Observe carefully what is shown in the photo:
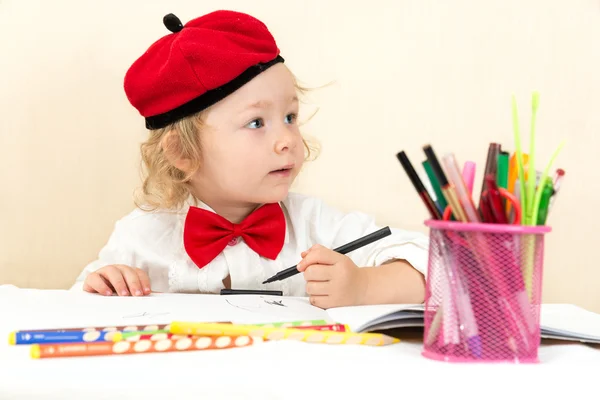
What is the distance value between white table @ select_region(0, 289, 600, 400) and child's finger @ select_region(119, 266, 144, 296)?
0.43m

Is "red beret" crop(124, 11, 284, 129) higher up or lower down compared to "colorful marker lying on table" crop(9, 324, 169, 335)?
higher up

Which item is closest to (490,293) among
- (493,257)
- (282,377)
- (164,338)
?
(493,257)

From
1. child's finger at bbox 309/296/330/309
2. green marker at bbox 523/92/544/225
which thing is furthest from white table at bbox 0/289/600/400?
child's finger at bbox 309/296/330/309

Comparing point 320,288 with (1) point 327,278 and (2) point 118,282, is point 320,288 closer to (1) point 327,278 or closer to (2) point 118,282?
(1) point 327,278

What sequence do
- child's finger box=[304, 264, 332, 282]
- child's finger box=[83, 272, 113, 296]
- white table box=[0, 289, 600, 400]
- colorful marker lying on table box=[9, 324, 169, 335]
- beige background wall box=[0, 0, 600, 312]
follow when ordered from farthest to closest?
beige background wall box=[0, 0, 600, 312], child's finger box=[83, 272, 113, 296], child's finger box=[304, 264, 332, 282], colorful marker lying on table box=[9, 324, 169, 335], white table box=[0, 289, 600, 400]

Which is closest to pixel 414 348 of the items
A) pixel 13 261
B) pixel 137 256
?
pixel 137 256

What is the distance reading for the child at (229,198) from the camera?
3.94 ft

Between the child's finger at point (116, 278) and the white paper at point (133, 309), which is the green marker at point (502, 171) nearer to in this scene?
the white paper at point (133, 309)

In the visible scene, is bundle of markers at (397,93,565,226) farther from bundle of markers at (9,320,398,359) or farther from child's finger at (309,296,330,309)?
child's finger at (309,296,330,309)

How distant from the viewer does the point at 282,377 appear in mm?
655

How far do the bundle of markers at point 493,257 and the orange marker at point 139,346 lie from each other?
21 centimetres

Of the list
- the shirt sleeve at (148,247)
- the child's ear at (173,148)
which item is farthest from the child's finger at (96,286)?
the child's ear at (173,148)

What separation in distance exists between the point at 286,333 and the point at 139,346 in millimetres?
155

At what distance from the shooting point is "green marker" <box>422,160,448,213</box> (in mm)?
715
